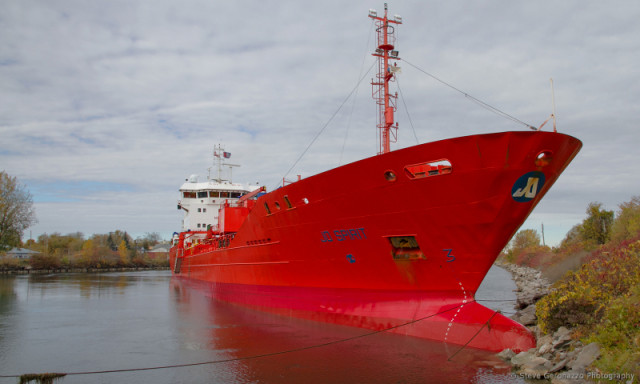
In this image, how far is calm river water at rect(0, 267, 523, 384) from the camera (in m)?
7.43

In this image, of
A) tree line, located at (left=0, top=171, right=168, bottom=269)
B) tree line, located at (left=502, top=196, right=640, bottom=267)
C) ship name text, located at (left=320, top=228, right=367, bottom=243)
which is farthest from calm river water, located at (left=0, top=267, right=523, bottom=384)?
tree line, located at (left=0, top=171, right=168, bottom=269)

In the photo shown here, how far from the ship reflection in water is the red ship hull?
442 millimetres

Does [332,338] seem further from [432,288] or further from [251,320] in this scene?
[251,320]

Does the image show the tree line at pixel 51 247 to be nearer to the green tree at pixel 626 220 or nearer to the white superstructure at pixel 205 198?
the white superstructure at pixel 205 198

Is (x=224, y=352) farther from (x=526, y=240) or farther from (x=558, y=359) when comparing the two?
(x=526, y=240)

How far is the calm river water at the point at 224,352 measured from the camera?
24.4 ft

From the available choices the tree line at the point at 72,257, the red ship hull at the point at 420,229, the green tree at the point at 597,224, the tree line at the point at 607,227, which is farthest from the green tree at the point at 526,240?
the tree line at the point at 72,257

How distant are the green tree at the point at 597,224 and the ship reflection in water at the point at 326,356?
748 inches

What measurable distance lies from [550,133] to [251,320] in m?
9.98

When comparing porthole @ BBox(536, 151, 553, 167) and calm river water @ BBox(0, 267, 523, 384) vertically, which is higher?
porthole @ BBox(536, 151, 553, 167)

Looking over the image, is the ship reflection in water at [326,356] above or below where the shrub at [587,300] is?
below

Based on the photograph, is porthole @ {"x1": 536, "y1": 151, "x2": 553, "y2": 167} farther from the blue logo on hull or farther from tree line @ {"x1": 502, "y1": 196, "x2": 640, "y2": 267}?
tree line @ {"x1": 502, "y1": 196, "x2": 640, "y2": 267}

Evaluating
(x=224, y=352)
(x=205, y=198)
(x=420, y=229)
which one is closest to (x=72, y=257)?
(x=205, y=198)

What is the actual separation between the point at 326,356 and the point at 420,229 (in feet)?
10.9
